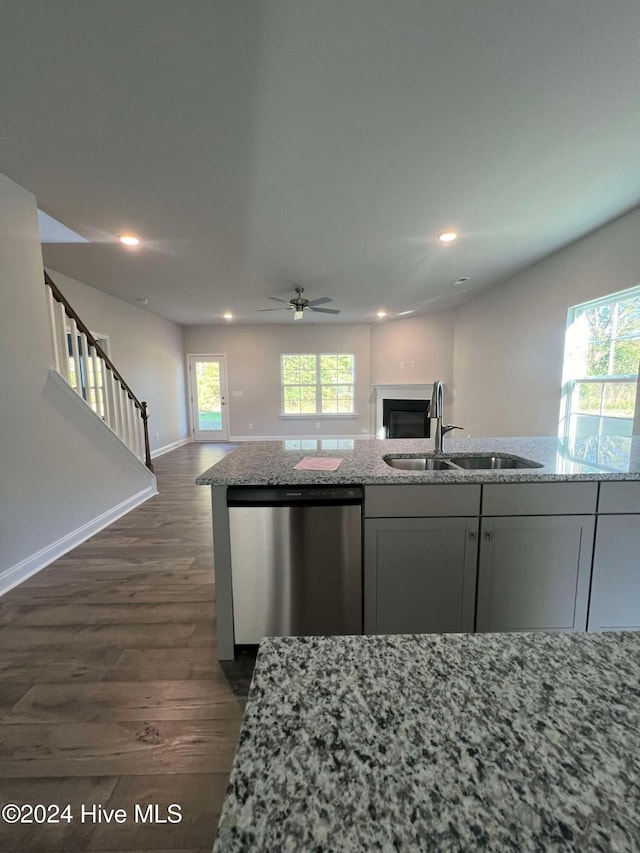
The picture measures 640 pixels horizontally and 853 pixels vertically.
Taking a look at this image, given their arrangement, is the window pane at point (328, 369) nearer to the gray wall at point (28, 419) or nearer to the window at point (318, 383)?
the window at point (318, 383)

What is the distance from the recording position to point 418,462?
2057 millimetres

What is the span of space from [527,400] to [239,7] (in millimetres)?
4565

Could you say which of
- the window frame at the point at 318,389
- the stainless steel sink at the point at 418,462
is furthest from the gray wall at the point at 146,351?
the stainless steel sink at the point at 418,462

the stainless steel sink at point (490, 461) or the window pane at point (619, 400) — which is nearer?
the stainless steel sink at point (490, 461)

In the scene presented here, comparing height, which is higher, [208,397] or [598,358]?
[598,358]

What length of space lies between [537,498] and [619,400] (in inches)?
101

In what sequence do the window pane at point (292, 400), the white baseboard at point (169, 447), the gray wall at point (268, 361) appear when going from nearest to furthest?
the white baseboard at point (169, 447), the gray wall at point (268, 361), the window pane at point (292, 400)

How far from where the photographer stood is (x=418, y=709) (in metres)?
0.44

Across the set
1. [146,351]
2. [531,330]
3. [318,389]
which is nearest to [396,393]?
[318,389]

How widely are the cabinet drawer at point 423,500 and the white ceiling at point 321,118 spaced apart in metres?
1.93

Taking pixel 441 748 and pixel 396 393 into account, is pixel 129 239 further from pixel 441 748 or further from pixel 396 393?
pixel 396 393

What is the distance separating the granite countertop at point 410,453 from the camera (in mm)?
1575

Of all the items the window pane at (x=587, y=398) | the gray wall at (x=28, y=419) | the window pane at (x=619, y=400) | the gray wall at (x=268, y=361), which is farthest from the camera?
the gray wall at (x=268, y=361)

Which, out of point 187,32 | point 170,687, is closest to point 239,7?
point 187,32
